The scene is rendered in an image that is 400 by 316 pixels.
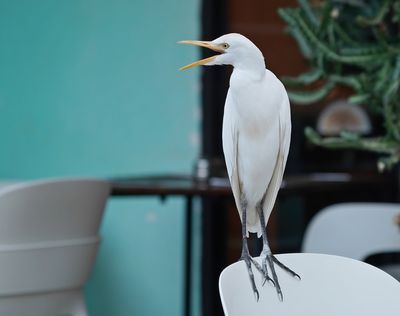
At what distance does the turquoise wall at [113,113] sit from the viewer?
3.13m

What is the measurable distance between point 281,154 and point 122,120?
6.66 ft

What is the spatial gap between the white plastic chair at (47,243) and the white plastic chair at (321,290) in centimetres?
83

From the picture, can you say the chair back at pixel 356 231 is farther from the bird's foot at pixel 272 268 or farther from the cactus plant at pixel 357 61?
the bird's foot at pixel 272 268

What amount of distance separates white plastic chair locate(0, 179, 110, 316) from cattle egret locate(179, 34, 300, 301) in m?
0.83

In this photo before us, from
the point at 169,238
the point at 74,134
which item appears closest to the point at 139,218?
the point at 169,238

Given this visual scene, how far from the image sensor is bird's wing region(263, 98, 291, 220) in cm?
117

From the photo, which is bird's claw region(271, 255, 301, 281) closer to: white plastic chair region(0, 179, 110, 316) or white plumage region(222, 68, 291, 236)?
white plumage region(222, 68, 291, 236)

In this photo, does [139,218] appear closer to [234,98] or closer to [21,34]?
[21,34]

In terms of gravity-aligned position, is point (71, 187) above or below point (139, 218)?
above

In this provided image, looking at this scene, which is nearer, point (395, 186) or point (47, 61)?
point (47, 61)

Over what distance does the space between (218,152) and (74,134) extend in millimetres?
587

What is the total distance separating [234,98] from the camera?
3.78ft

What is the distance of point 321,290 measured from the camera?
1267mm

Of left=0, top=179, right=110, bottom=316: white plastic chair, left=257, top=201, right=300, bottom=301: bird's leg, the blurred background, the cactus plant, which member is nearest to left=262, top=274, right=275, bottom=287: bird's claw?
left=257, top=201, right=300, bottom=301: bird's leg
